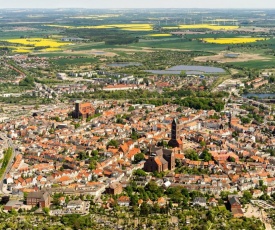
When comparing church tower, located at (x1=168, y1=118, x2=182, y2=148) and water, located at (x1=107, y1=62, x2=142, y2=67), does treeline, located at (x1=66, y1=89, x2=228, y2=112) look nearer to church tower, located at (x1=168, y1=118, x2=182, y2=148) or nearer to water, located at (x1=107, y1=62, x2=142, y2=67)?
church tower, located at (x1=168, y1=118, x2=182, y2=148)

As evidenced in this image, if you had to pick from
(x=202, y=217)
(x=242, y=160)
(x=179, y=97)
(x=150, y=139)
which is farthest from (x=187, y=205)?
(x=179, y=97)

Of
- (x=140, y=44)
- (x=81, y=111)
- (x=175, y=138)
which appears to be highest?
(x=175, y=138)

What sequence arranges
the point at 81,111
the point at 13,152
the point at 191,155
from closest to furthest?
the point at 191,155 → the point at 13,152 → the point at 81,111

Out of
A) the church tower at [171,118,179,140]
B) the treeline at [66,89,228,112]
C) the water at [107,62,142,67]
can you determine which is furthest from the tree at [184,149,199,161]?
the water at [107,62,142,67]

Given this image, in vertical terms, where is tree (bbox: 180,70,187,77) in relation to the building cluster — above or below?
below

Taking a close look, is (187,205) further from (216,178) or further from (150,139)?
(150,139)

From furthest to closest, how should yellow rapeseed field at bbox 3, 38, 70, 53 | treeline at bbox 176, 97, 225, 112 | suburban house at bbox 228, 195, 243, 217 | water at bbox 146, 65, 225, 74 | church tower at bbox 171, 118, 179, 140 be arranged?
yellow rapeseed field at bbox 3, 38, 70, 53 → water at bbox 146, 65, 225, 74 → treeline at bbox 176, 97, 225, 112 → church tower at bbox 171, 118, 179, 140 → suburban house at bbox 228, 195, 243, 217

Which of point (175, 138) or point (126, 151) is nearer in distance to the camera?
point (126, 151)

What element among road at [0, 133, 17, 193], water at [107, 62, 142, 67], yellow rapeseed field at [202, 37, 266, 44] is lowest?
water at [107, 62, 142, 67]

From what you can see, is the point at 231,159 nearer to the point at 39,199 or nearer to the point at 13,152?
the point at 39,199

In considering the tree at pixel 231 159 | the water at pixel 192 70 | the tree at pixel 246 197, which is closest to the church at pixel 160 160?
the tree at pixel 231 159

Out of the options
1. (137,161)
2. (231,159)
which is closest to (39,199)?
(137,161)
